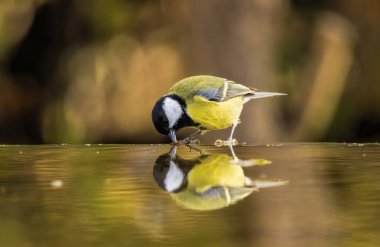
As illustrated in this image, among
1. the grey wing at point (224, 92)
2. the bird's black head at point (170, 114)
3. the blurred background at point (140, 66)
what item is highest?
the grey wing at point (224, 92)

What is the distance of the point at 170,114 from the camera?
511 centimetres

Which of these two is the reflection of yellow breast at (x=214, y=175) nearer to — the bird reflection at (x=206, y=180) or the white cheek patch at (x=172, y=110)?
the bird reflection at (x=206, y=180)

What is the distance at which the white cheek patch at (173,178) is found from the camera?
2799 mm

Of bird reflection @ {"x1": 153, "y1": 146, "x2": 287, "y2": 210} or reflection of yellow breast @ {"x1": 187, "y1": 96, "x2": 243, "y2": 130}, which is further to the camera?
reflection of yellow breast @ {"x1": 187, "y1": 96, "x2": 243, "y2": 130}

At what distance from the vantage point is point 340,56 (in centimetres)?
1023

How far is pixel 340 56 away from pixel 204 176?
7438 millimetres

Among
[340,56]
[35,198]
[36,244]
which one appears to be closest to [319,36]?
[340,56]

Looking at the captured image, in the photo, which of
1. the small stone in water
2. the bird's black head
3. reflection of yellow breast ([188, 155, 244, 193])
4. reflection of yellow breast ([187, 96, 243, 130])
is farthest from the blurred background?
the small stone in water

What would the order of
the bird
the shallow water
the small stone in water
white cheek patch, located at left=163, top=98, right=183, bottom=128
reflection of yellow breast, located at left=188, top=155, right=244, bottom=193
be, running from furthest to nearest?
1. white cheek patch, located at left=163, top=98, right=183, bottom=128
2. the small stone in water
3. reflection of yellow breast, located at left=188, top=155, right=244, bottom=193
4. the bird
5. the shallow water

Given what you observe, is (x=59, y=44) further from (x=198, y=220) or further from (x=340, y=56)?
(x=198, y=220)

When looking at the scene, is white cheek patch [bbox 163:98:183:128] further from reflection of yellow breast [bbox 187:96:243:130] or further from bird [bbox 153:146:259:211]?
bird [bbox 153:146:259:211]

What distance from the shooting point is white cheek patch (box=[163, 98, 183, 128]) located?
200 inches

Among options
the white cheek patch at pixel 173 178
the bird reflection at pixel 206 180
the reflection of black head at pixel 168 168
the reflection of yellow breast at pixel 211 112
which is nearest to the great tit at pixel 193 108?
the reflection of yellow breast at pixel 211 112

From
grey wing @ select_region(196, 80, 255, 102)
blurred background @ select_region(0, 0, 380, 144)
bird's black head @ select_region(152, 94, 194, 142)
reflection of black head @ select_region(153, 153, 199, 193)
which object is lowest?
blurred background @ select_region(0, 0, 380, 144)
